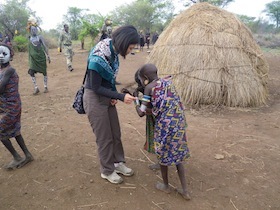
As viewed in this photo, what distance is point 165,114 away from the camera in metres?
2.10

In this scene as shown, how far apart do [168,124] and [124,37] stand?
0.85 meters

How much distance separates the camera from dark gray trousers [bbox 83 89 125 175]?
2.28 meters

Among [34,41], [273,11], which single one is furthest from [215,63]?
[273,11]

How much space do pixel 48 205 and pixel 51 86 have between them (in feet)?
17.2

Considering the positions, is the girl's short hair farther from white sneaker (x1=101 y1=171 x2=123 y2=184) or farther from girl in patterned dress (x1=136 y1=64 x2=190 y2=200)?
white sneaker (x1=101 y1=171 x2=123 y2=184)

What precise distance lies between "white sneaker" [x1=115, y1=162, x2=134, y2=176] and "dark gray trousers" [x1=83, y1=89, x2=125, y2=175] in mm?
183

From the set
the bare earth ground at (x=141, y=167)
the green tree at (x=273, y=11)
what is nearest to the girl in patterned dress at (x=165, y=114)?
the bare earth ground at (x=141, y=167)

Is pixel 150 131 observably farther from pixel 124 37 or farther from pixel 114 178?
pixel 124 37

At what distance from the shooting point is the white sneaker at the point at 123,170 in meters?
2.73

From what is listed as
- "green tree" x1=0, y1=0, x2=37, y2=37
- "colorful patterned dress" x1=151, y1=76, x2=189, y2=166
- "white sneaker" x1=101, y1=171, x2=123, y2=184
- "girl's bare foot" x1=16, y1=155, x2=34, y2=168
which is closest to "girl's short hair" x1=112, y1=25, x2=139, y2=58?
"colorful patterned dress" x1=151, y1=76, x2=189, y2=166

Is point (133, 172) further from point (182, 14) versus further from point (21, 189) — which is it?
point (182, 14)

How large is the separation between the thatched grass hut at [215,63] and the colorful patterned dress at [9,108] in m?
3.44

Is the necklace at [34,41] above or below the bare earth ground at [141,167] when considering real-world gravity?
above

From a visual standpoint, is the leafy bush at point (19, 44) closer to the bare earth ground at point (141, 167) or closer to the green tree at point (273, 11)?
the bare earth ground at point (141, 167)
